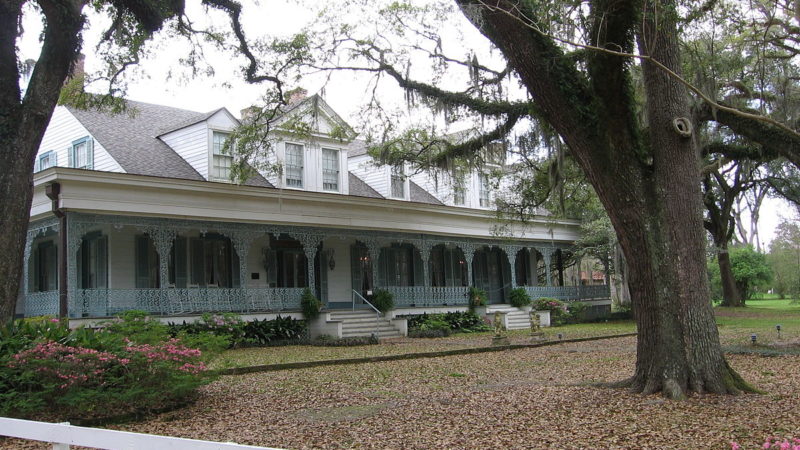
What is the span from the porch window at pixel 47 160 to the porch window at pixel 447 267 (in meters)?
14.3

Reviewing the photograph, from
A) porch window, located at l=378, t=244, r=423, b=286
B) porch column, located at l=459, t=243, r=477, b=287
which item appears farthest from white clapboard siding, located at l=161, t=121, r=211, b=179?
porch column, located at l=459, t=243, r=477, b=287

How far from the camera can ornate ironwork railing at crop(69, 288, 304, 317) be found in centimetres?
1741

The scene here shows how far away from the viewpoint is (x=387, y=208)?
2369cm

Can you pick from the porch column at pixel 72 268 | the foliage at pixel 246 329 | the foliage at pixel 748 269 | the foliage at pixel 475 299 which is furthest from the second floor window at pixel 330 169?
the foliage at pixel 748 269

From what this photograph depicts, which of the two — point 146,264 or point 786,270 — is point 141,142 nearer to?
point 146,264

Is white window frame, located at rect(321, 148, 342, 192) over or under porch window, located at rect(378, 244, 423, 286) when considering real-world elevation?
over

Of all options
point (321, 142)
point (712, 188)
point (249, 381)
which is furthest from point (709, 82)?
point (712, 188)

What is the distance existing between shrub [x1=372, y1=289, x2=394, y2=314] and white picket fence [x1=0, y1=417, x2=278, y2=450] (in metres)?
18.8

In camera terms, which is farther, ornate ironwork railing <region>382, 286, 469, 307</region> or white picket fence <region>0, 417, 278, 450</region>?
ornate ironwork railing <region>382, 286, 469, 307</region>

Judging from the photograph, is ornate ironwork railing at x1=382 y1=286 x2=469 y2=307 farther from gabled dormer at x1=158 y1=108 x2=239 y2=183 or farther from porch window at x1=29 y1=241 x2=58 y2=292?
porch window at x1=29 y1=241 x2=58 y2=292

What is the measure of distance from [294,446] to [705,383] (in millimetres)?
5379

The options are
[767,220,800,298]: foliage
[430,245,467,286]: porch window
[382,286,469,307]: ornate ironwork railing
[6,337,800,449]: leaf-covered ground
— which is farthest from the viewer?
[767,220,800,298]: foliage

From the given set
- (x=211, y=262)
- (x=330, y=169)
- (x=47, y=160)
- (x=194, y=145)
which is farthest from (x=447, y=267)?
(x=47, y=160)

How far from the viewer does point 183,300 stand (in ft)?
62.8
